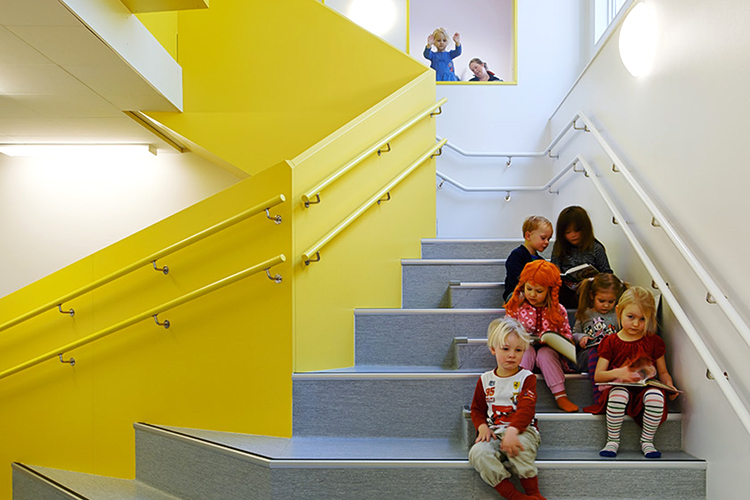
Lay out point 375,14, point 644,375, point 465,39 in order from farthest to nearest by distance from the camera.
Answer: point 465,39
point 375,14
point 644,375

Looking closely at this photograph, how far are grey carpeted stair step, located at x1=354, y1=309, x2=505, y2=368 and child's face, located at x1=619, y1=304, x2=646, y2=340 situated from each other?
738mm

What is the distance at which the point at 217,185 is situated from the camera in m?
5.70

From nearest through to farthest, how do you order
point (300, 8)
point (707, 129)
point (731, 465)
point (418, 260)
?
point (731, 465) < point (707, 129) < point (418, 260) < point (300, 8)

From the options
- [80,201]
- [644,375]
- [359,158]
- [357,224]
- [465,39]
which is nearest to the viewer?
[644,375]

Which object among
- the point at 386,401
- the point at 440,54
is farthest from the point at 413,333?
the point at 440,54

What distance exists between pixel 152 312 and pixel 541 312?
73.7 inches

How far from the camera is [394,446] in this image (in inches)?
123

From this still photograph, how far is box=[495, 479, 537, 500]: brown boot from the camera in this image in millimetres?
2740

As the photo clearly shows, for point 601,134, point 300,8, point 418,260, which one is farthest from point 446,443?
point 300,8

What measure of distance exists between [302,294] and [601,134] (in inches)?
86.7

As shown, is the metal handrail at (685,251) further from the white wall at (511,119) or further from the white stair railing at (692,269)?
the white wall at (511,119)

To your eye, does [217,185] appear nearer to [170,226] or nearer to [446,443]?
[170,226]

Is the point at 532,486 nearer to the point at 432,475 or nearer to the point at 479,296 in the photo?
the point at 432,475

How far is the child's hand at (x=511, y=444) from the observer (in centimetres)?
279
